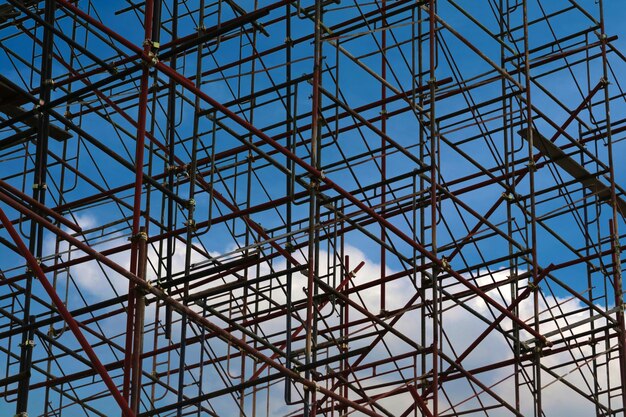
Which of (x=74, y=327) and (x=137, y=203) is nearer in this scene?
(x=74, y=327)

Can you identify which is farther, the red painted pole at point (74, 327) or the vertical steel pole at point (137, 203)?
the vertical steel pole at point (137, 203)

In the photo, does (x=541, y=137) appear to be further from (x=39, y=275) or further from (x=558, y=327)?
(x=39, y=275)

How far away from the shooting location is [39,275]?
46.2 feet

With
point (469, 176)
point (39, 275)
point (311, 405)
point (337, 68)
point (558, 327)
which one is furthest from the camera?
point (469, 176)

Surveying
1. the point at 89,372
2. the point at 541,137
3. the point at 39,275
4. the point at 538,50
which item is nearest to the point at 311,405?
the point at 39,275

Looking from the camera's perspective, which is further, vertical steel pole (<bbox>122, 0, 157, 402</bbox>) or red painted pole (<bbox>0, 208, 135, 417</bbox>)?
vertical steel pole (<bbox>122, 0, 157, 402</bbox>)

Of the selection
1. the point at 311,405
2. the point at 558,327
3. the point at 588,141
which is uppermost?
the point at 588,141

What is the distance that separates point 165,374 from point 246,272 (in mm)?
2070

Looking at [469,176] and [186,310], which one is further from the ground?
[469,176]

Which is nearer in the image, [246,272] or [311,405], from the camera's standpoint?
[311,405]

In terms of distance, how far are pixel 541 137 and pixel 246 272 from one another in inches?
164

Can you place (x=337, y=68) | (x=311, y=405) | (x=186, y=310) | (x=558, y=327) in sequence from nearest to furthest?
(x=186, y=310), (x=311, y=405), (x=337, y=68), (x=558, y=327)

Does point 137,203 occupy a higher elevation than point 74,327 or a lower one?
higher

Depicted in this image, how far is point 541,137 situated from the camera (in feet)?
67.2
